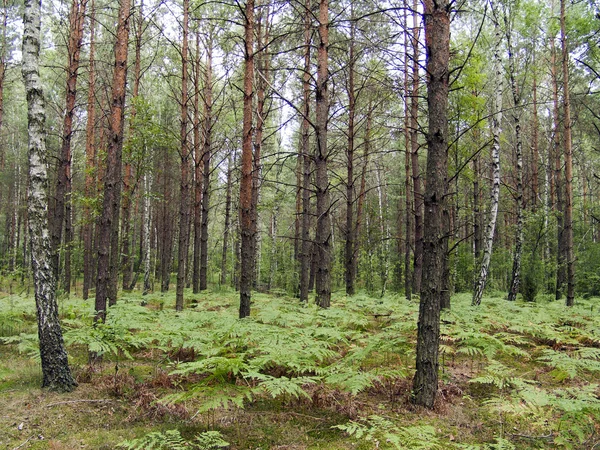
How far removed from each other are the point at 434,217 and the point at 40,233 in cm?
483

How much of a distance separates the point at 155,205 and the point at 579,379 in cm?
2605

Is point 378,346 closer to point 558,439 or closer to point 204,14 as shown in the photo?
point 558,439

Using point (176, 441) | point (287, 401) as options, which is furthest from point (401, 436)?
point (176, 441)

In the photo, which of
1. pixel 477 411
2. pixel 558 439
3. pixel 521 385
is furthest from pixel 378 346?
pixel 558 439

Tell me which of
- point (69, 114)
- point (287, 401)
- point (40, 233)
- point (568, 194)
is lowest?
point (287, 401)

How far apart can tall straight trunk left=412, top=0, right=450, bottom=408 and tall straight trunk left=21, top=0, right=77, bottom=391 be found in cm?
441

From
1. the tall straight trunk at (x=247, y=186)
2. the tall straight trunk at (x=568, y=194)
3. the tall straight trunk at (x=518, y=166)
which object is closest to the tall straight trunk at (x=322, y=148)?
the tall straight trunk at (x=247, y=186)

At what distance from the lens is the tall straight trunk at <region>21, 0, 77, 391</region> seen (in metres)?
4.65

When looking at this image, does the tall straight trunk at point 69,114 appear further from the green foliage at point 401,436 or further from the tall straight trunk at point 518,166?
the tall straight trunk at point 518,166

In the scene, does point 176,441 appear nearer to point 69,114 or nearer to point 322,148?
point 322,148

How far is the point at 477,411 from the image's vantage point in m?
4.12

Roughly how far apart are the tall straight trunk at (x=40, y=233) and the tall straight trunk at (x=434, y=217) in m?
4.41

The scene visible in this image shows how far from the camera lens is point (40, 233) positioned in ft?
15.4

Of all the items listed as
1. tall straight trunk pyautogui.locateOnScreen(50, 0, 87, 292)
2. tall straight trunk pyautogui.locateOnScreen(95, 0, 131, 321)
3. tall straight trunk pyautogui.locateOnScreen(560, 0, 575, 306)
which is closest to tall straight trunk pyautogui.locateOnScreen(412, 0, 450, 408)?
tall straight trunk pyautogui.locateOnScreen(95, 0, 131, 321)
